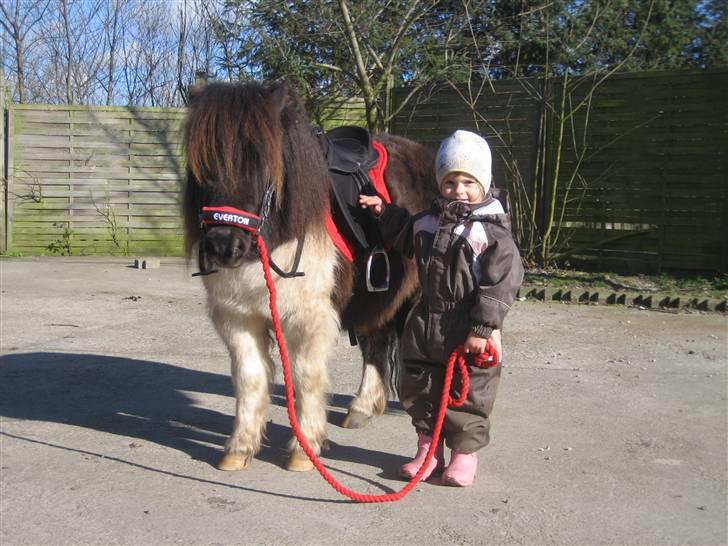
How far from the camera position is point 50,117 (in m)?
12.0

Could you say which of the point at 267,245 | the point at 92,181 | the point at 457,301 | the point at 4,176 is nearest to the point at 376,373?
the point at 457,301

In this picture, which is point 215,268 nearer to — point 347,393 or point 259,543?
point 259,543

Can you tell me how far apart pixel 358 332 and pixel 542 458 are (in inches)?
48.0

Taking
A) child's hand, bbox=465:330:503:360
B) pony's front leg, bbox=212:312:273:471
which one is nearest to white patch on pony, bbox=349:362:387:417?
pony's front leg, bbox=212:312:273:471

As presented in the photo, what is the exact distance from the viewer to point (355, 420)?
462 cm

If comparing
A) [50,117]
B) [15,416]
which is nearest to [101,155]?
[50,117]

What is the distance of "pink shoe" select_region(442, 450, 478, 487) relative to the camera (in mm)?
3633

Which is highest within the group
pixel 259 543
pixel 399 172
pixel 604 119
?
pixel 604 119

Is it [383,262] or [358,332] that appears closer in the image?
[383,262]

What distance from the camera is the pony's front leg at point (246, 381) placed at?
12.4 ft

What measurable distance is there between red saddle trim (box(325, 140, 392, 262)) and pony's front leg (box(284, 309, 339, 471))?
331 mm

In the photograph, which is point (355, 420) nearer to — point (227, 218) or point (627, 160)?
point (227, 218)

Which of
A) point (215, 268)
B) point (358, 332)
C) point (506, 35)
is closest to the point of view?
point (215, 268)

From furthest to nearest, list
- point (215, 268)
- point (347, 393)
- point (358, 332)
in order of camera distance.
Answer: point (347, 393) < point (358, 332) < point (215, 268)
